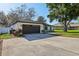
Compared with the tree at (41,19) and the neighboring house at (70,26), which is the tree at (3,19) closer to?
the tree at (41,19)

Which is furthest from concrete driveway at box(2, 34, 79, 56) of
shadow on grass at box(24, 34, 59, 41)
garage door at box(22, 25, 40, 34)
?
garage door at box(22, 25, 40, 34)

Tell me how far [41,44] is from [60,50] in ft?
1.57

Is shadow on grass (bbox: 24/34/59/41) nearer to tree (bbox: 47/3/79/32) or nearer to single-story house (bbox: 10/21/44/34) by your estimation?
single-story house (bbox: 10/21/44/34)

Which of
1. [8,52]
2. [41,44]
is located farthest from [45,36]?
[8,52]

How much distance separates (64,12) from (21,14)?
1.06 m

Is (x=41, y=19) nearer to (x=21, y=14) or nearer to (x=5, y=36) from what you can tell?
(x=21, y=14)

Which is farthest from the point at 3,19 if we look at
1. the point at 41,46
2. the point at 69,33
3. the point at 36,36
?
the point at 69,33

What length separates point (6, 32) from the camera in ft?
16.9

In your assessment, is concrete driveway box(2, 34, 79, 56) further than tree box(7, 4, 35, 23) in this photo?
No

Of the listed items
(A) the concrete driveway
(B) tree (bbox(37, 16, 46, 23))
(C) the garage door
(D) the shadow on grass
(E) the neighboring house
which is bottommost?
(A) the concrete driveway

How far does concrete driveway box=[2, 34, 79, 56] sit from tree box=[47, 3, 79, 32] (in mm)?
371

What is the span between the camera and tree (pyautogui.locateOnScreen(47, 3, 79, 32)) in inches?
201

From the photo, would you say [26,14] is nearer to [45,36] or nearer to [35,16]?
[35,16]

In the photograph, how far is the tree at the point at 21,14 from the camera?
5.08m
